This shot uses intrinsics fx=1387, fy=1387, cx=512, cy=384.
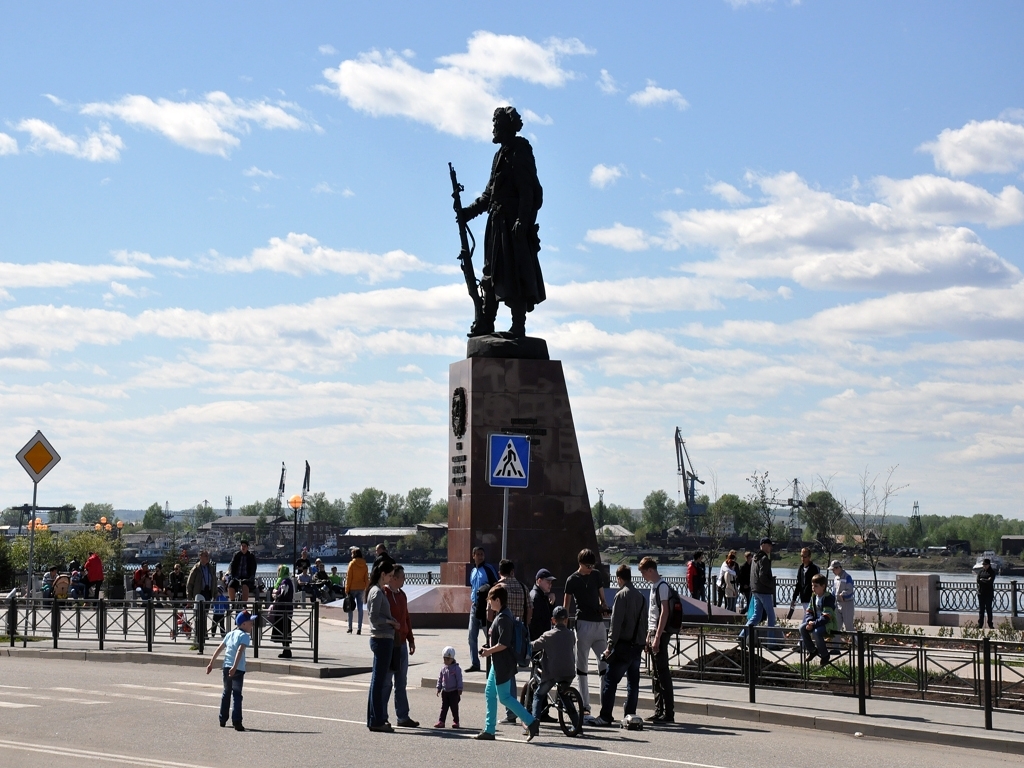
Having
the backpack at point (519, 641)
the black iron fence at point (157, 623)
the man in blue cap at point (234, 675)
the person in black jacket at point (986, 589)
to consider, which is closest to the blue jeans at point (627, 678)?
the backpack at point (519, 641)

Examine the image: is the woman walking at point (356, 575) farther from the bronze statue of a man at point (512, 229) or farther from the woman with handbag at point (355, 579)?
the bronze statue of a man at point (512, 229)

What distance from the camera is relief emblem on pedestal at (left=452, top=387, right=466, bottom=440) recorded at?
26.1 metres

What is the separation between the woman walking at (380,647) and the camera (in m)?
13.7

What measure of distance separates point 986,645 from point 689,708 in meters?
3.40

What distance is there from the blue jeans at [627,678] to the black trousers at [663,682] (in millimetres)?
232

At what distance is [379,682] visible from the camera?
13.8 m

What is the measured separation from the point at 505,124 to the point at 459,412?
222 inches

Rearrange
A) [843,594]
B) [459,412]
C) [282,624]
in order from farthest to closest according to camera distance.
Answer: [459,412] < [282,624] < [843,594]

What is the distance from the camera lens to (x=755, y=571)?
22.9m

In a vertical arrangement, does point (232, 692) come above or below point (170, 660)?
above

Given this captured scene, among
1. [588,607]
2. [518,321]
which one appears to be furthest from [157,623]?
[588,607]

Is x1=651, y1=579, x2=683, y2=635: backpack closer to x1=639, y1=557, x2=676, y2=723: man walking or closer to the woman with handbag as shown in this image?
x1=639, y1=557, x2=676, y2=723: man walking

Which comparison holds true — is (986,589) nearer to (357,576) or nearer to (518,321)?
(518,321)

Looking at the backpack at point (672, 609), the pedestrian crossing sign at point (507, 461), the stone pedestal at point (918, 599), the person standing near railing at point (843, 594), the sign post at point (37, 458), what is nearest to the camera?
the backpack at point (672, 609)
